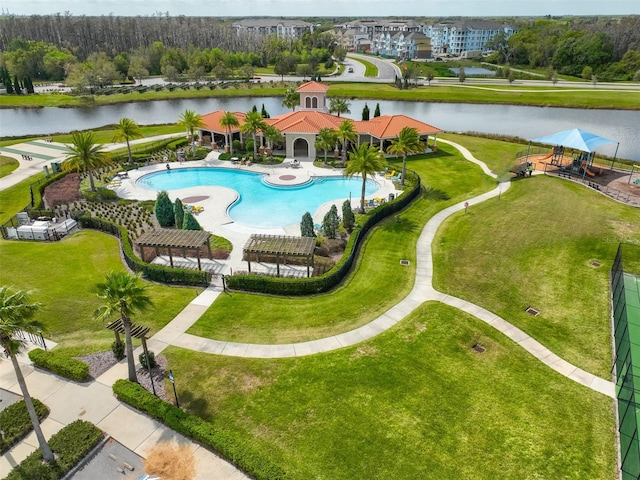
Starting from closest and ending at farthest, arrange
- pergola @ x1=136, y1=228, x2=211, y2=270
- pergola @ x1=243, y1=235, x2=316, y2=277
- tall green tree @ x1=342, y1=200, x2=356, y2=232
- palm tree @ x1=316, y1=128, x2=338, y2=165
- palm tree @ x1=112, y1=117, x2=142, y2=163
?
pergola @ x1=243, y1=235, x2=316, y2=277 → pergola @ x1=136, y1=228, x2=211, y2=270 → tall green tree @ x1=342, y1=200, x2=356, y2=232 → palm tree @ x1=112, y1=117, x2=142, y2=163 → palm tree @ x1=316, y1=128, x2=338, y2=165

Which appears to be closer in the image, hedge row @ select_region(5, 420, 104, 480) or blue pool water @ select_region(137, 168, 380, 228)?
hedge row @ select_region(5, 420, 104, 480)

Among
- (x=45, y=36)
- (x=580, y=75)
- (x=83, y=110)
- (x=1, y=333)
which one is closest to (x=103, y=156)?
(x=1, y=333)

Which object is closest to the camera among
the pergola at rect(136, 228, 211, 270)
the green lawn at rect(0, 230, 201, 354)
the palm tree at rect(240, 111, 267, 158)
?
the green lawn at rect(0, 230, 201, 354)

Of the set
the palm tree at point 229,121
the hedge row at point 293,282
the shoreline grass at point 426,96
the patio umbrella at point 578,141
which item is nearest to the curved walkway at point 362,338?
the hedge row at point 293,282

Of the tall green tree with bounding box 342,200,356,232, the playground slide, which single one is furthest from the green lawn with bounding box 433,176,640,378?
the tall green tree with bounding box 342,200,356,232

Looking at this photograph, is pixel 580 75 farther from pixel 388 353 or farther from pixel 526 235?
pixel 388 353

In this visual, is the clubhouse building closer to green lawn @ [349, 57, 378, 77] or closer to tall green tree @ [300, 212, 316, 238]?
tall green tree @ [300, 212, 316, 238]

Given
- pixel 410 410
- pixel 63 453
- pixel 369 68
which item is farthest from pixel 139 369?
pixel 369 68
